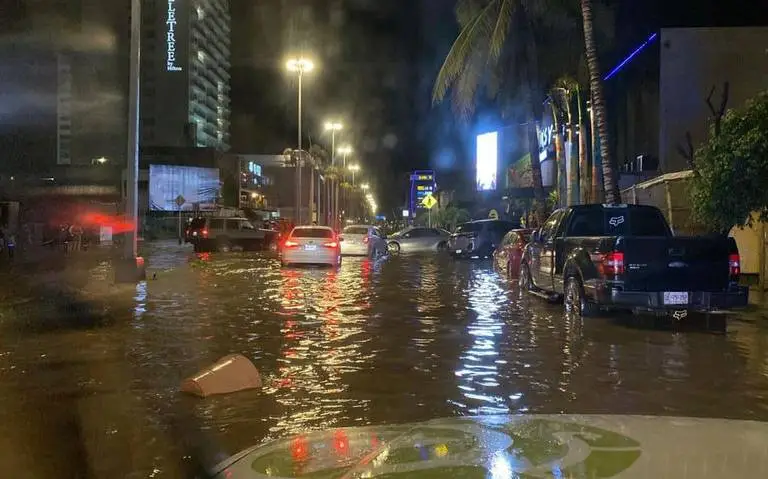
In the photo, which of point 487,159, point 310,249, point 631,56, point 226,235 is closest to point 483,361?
point 310,249

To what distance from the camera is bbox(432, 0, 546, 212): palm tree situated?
26719 mm

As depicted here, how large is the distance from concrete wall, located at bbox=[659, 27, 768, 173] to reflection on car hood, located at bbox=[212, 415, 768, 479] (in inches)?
1013

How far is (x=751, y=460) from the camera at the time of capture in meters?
3.41

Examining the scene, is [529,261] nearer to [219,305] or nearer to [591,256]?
[591,256]

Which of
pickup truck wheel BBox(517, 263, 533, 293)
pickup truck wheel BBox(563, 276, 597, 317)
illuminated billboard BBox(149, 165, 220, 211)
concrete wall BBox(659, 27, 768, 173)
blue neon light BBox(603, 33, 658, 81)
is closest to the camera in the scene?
pickup truck wheel BBox(563, 276, 597, 317)

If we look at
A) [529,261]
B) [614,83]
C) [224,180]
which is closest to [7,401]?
[529,261]

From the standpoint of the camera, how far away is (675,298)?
10.9 metres

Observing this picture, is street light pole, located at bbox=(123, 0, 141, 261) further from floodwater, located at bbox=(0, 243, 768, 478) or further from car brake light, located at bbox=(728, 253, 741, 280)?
car brake light, located at bbox=(728, 253, 741, 280)

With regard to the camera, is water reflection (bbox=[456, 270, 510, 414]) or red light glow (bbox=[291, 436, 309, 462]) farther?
water reflection (bbox=[456, 270, 510, 414])

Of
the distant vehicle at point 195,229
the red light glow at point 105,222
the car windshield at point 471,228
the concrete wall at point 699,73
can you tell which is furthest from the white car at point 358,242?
the red light glow at point 105,222

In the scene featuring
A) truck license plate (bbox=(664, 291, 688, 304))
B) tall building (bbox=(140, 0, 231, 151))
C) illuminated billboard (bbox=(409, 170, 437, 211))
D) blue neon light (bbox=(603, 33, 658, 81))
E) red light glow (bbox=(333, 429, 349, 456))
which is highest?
tall building (bbox=(140, 0, 231, 151))

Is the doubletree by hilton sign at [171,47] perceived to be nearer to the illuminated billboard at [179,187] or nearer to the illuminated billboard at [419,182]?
the illuminated billboard at [419,182]

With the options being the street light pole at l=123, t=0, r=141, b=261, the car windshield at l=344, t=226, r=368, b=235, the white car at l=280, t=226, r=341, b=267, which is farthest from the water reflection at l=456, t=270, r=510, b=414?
the car windshield at l=344, t=226, r=368, b=235

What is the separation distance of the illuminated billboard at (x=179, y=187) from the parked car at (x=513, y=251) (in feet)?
143
